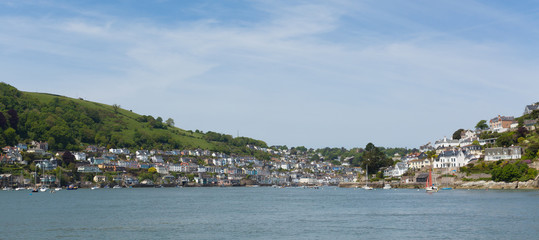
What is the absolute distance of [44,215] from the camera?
5534 cm

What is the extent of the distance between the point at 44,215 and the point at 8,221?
6.49 meters

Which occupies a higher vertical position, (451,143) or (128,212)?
(451,143)

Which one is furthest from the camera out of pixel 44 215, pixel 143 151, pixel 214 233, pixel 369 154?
pixel 143 151

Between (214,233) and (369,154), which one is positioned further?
(369,154)

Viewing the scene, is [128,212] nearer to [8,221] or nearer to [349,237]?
[8,221]

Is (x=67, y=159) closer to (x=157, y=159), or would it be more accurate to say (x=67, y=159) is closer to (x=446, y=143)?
(x=157, y=159)

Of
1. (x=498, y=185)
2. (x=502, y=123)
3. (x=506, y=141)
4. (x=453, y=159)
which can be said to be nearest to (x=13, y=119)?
(x=453, y=159)

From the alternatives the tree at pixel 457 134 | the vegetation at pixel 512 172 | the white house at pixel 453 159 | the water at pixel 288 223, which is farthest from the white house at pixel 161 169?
the water at pixel 288 223

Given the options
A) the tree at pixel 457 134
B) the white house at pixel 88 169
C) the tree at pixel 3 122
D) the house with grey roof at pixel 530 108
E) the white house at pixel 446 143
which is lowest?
the white house at pixel 88 169

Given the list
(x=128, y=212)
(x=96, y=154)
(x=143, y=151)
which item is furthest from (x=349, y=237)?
(x=143, y=151)

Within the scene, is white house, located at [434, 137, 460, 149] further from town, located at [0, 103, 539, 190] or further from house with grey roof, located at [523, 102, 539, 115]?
house with grey roof, located at [523, 102, 539, 115]

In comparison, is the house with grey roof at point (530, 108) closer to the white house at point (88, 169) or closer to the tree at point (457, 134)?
the tree at point (457, 134)

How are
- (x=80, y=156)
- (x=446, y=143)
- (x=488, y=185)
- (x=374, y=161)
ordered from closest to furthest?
(x=488, y=185)
(x=374, y=161)
(x=446, y=143)
(x=80, y=156)

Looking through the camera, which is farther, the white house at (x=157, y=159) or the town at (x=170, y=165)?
the white house at (x=157, y=159)
